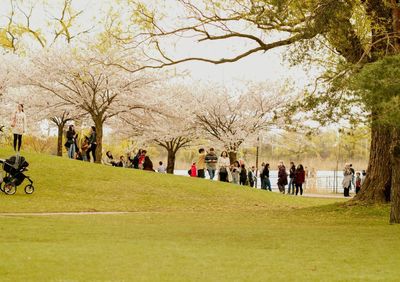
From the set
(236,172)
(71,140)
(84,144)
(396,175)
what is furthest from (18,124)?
(236,172)

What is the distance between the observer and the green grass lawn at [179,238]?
8.68 m

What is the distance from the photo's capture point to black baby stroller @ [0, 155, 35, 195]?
2178 centimetres

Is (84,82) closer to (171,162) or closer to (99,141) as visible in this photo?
(99,141)

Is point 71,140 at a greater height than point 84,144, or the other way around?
point 71,140

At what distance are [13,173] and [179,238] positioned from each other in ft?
34.5

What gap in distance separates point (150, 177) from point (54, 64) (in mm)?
14535

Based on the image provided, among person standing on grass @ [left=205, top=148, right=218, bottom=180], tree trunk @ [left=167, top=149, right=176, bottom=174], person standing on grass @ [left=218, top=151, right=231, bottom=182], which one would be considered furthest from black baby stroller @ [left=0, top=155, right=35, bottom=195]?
tree trunk @ [left=167, top=149, right=176, bottom=174]

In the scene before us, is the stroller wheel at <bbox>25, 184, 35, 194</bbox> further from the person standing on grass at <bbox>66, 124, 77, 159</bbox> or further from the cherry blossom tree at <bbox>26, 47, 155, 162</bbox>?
the cherry blossom tree at <bbox>26, 47, 155, 162</bbox>

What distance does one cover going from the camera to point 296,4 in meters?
17.3

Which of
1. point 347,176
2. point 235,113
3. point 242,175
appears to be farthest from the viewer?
point 235,113

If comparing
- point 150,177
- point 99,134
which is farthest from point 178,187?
point 99,134

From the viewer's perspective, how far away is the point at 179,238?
42.4 ft

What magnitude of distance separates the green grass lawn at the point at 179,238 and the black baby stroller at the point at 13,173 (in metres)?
0.58

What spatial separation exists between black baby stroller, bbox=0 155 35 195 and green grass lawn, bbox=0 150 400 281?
0.58m
